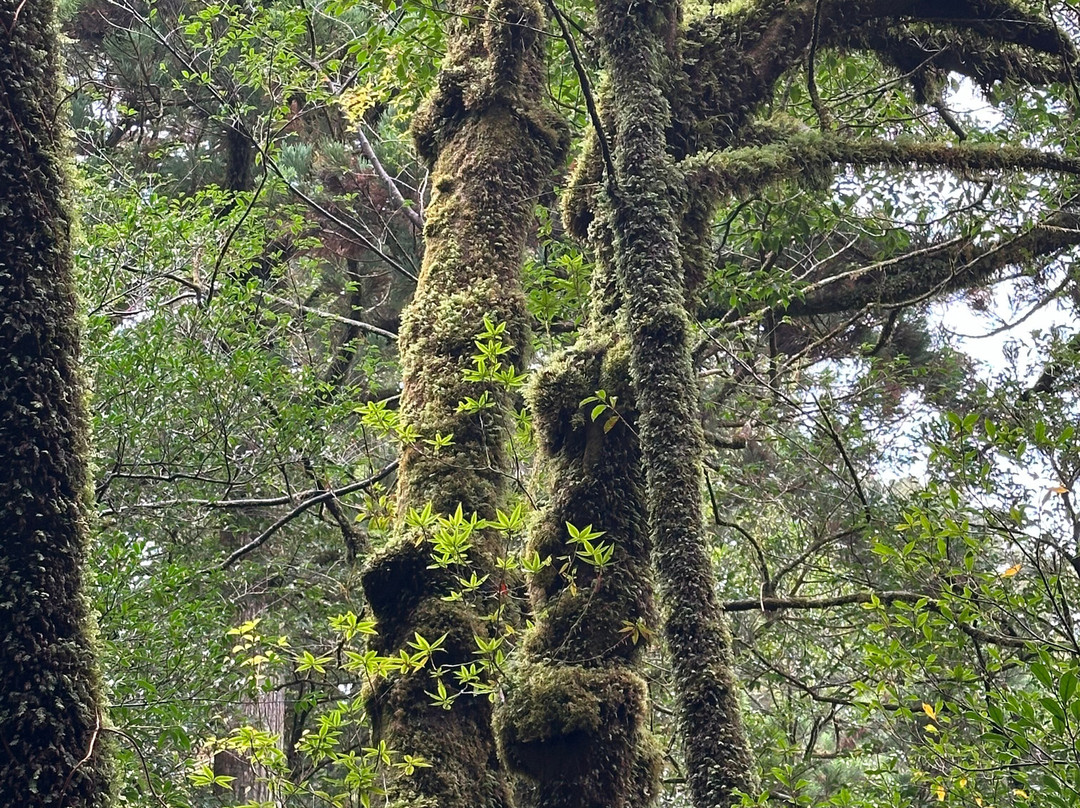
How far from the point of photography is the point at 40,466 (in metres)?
1.75

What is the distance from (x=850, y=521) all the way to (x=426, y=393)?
3421mm

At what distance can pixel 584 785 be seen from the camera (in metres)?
2.79

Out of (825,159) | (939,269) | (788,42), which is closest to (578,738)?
(825,159)

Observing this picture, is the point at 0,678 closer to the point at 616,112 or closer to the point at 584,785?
the point at 584,785

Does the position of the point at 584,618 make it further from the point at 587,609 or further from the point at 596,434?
the point at 596,434

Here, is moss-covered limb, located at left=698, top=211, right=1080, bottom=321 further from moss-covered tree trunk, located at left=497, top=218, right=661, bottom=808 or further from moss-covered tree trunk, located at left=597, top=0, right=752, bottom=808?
moss-covered tree trunk, located at left=497, top=218, right=661, bottom=808

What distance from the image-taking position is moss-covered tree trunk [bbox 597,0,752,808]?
2492 mm

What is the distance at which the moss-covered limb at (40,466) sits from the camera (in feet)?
5.22

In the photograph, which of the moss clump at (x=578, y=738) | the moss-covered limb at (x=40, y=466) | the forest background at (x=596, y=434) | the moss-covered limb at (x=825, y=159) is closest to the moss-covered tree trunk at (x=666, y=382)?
the forest background at (x=596, y=434)

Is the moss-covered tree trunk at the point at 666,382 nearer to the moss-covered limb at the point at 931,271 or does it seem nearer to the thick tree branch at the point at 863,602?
the thick tree branch at the point at 863,602

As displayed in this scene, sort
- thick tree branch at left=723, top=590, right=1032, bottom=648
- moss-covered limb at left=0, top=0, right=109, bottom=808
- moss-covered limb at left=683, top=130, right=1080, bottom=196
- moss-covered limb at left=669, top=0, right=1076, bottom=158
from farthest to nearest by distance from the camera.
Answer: moss-covered limb at left=669, top=0, right=1076, bottom=158 < moss-covered limb at left=683, top=130, right=1080, bottom=196 < thick tree branch at left=723, top=590, right=1032, bottom=648 < moss-covered limb at left=0, top=0, right=109, bottom=808

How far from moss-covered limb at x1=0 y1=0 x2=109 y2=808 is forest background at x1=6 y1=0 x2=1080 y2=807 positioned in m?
0.20

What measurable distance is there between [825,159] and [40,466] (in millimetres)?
3069

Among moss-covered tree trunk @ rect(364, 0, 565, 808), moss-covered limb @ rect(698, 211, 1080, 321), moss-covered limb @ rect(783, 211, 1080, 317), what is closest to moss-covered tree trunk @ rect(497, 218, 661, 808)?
moss-covered tree trunk @ rect(364, 0, 565, 808)
